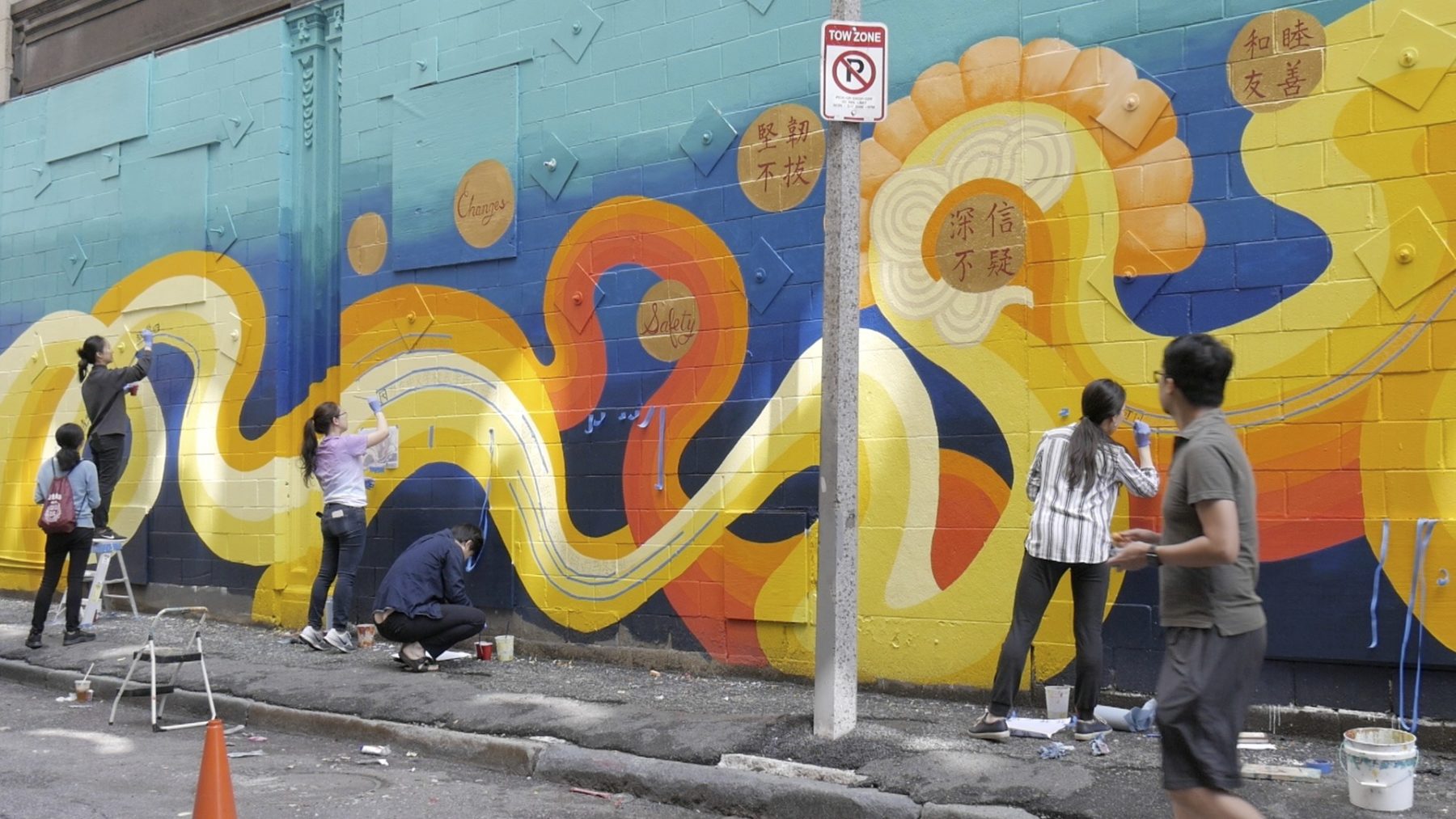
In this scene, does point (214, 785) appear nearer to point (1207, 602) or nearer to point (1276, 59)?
point (1207, 602)

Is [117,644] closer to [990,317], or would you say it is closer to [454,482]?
[454,482]

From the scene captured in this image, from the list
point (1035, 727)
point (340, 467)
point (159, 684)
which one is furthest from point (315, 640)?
point (1035, 727)

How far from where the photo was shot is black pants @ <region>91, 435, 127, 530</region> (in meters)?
10.8

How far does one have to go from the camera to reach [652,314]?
8641 mm

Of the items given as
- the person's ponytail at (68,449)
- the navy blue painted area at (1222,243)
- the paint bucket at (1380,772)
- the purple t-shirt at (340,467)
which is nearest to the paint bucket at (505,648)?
the purple t-shirt at (340,467)

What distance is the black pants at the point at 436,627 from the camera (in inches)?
334

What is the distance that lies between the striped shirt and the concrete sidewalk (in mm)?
926

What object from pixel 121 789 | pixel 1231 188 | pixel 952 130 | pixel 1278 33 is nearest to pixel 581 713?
pixel 121 789

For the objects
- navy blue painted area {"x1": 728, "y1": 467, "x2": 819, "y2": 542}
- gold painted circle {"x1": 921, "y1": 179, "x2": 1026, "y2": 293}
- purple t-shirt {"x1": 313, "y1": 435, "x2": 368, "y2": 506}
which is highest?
gold painted circle {"x1": 921, "y1": 179, "x2": 1026, "y2": 293}

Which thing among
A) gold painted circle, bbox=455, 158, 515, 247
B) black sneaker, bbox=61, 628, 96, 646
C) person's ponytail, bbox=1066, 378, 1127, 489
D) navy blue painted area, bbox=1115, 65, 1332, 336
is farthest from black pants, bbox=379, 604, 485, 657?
navy blue painted area, bbox=1115, 65, 1332, 336

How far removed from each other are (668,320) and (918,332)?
1.83 metres

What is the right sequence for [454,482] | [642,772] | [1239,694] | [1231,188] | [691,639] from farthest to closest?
1. [454,482]
2. [691,639]
3. [1231,188]
4. [642,772]
5. [1239,694]

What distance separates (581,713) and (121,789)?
229 cm

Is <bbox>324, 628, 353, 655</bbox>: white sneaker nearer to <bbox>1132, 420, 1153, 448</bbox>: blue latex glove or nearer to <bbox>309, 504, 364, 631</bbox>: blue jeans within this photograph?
<bbox>309, 504, 364, 631</bbox>: blue jeans
